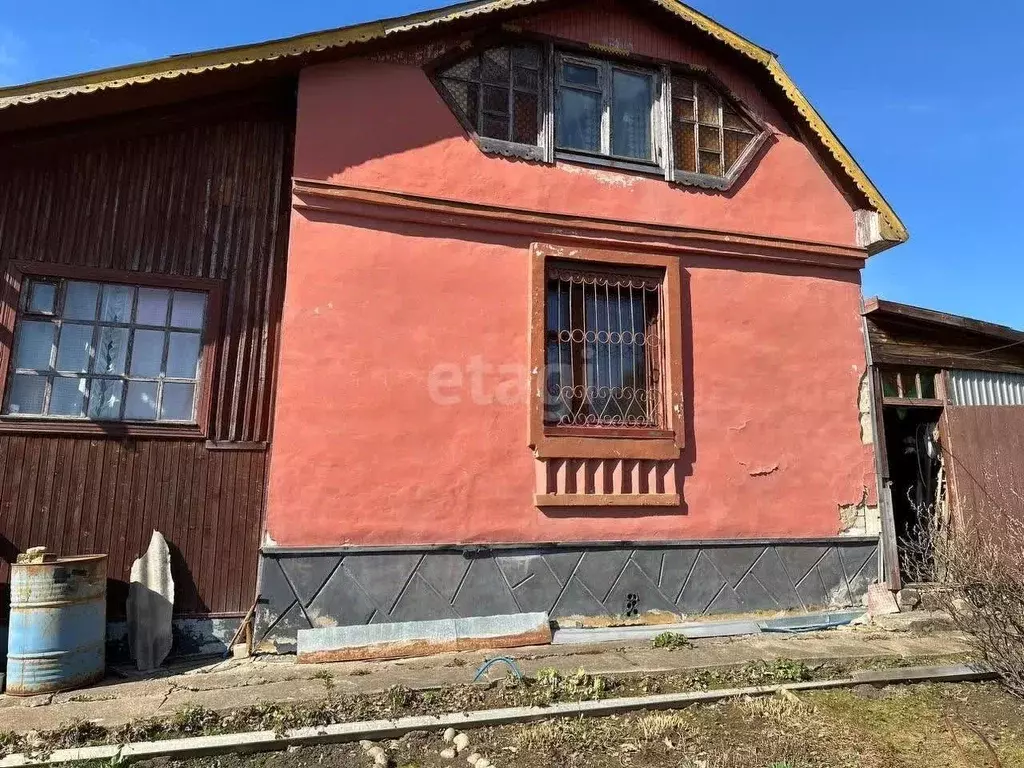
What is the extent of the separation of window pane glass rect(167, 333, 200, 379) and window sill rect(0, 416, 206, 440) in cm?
49

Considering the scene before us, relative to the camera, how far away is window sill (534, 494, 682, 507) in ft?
21.0

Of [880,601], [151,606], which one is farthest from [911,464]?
[151,606]

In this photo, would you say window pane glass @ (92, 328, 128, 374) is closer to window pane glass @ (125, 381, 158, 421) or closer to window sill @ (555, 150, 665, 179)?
window pane glass @ (125, 381, 158, 421)

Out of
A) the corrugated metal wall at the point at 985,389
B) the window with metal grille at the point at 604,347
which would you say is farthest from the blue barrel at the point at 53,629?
the corrugated metal wall at the point at 985,389

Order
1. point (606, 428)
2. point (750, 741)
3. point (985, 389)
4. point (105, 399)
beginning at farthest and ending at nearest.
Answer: point (985, 389) → point (606, 428) → point (105, 399) → point (750, 741)

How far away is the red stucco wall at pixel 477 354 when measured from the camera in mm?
6008

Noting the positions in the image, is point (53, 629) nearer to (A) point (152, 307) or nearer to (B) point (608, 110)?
(A) point (152, 307)

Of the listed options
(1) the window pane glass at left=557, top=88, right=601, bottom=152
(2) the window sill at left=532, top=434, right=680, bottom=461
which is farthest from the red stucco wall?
(1) the window pane glass at left=557, top=88, right=601, bottom=152

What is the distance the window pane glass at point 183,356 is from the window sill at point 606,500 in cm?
341

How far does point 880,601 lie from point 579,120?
242 inches

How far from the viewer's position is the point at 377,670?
5148 millimetres

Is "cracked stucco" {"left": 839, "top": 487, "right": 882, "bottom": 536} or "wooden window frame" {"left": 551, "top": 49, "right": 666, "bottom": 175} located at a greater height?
"wooden window frame" {"left": 551, "top": 49, "right": 666, "bottom": 175}

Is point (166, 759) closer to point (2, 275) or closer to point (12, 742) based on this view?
point (12, 742)

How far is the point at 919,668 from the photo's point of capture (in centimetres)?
514
